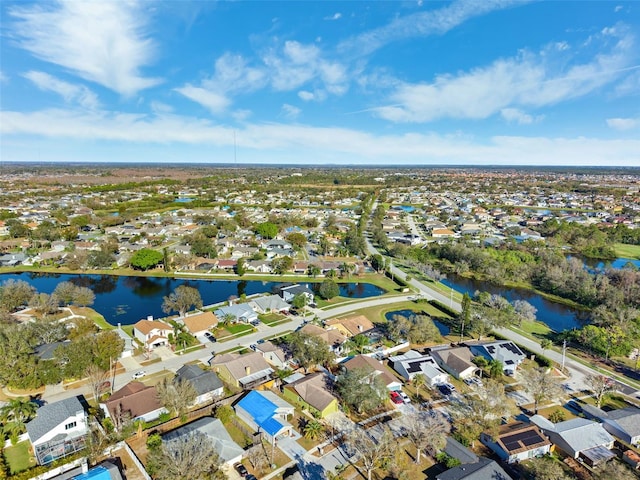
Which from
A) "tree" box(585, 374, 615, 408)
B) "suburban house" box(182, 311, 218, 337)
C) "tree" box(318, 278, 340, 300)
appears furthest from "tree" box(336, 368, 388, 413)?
"tree" box(318, 278, 340, 300)

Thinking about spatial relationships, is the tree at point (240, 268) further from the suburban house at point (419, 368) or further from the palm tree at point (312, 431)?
the palm tree at point (312, 431)

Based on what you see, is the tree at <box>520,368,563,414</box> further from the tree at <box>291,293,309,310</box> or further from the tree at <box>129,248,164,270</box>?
the tree at <box>129,248,164,270</box>

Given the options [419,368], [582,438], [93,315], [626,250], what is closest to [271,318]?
[419,368]

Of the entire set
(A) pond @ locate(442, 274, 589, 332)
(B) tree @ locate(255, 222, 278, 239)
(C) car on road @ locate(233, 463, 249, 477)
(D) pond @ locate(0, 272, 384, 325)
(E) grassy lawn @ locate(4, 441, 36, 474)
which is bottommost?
(A) pond @ locate(442, 274, 589, 332)

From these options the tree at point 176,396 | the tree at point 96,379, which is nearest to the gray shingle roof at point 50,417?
the tree at point 96,379

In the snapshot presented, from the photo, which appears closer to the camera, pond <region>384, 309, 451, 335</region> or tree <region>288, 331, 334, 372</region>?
tree <region>288, 331, 334, 372</region>

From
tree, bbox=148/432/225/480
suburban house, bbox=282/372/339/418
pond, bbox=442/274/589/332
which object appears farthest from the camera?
pond, bbox=442/274/589/332
